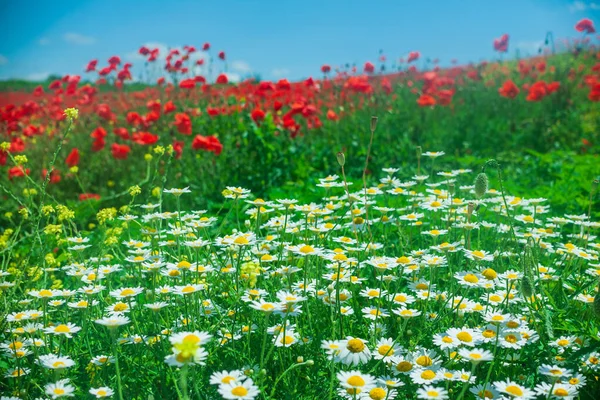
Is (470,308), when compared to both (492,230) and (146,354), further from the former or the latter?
(492,230)

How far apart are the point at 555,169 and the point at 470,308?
Answer: 3988mm

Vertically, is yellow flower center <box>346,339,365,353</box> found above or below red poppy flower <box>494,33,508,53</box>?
below

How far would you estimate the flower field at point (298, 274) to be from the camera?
172 centimetres

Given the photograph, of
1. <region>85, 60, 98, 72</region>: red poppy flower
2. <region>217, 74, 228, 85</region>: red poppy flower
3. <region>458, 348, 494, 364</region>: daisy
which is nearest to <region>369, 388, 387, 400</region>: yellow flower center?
<region>458, 348, 494, 364</region>: daisy

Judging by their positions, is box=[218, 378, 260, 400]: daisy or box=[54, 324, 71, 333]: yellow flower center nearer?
box=[218, 378, 260, 400]: daisy

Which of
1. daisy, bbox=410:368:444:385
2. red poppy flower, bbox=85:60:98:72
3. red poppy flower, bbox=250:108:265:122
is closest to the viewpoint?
daisy, bbox=410:368:444:385

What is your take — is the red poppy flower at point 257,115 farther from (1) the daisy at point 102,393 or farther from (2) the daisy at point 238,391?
(2) the daisy at point 238,391

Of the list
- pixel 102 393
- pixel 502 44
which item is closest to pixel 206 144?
pixel 102 393

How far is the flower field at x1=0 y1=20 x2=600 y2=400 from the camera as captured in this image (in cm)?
172

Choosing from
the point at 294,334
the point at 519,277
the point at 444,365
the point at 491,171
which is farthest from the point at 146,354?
the point at 491,171

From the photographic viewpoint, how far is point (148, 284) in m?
2.64

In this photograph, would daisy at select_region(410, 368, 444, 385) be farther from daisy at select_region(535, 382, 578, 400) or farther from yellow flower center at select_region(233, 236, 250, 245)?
yellow flower center at select_region(233, 236, 250, 245)

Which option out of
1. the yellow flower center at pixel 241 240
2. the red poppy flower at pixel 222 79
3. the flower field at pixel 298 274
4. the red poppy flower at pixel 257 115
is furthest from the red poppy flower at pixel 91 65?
the yellow flower center at pixel 241 240

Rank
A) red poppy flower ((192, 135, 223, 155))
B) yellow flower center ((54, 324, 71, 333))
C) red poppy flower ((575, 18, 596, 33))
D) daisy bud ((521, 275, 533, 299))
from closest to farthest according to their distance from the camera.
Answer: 1. daisy bud ((521, 275, 533, 299))
2. yellow flower center ((54, 324, 71, 333))
3. red poppy flower ((192, 135, 223, 155))
4. red poppy flower ((575, 18, 596, 33))
